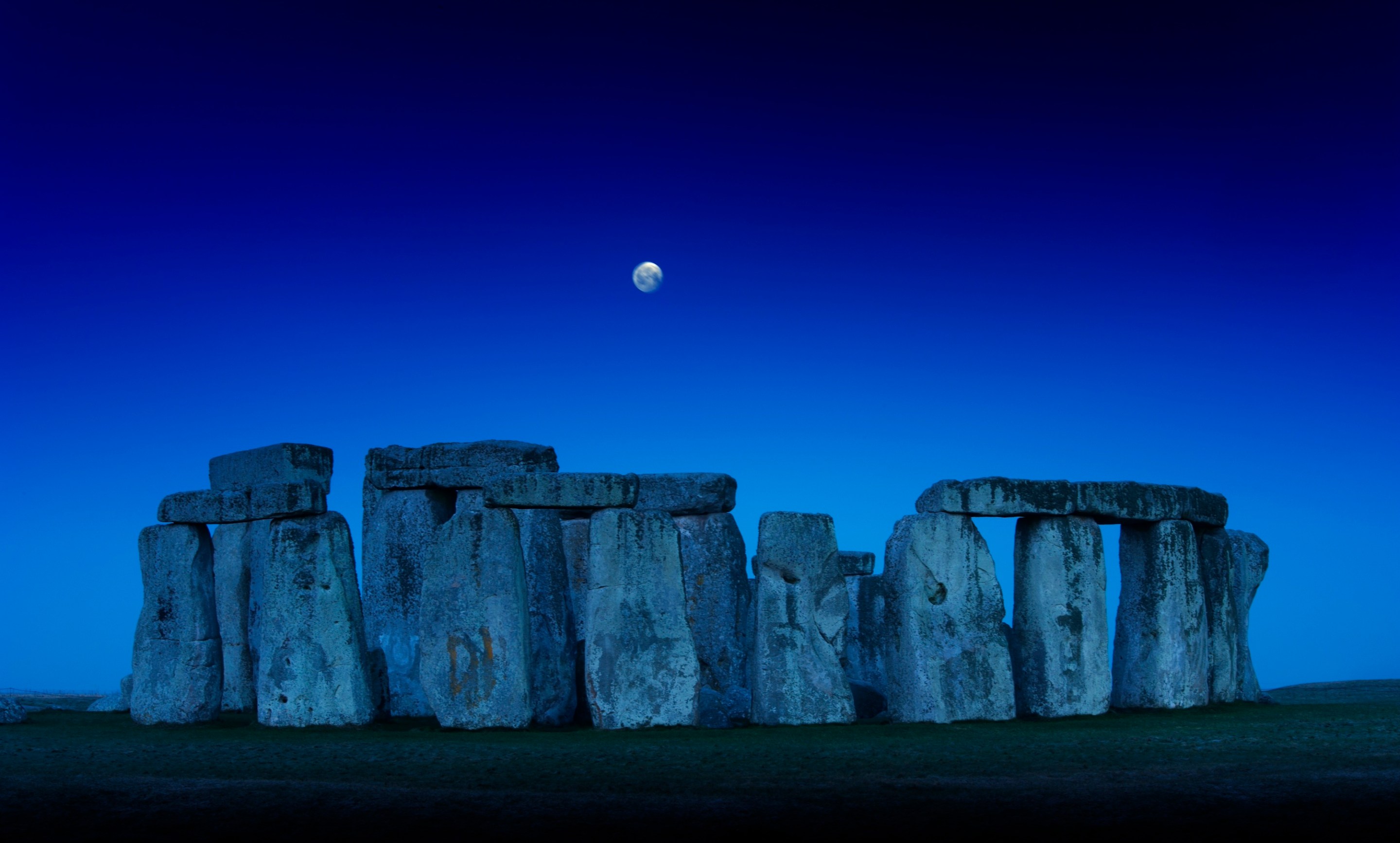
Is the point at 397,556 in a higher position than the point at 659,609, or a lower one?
higher

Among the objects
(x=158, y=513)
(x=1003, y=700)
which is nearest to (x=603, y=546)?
(x=1003, y=700)

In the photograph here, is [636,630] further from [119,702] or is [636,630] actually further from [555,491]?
[119,702]

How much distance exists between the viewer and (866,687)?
1348 centimetres

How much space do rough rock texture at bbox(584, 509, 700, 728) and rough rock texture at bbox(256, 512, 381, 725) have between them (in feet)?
7.71

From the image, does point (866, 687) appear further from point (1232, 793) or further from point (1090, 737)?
point (1232, 793)

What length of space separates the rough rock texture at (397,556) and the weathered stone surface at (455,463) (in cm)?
20

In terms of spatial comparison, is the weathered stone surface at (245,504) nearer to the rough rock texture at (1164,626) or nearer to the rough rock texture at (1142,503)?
the rough rock texture at (1142,503)

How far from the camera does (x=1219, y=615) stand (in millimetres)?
14219

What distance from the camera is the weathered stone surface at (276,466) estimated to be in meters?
15.2

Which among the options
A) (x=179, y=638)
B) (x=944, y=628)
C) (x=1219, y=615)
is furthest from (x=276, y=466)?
(x=1219, y=615)

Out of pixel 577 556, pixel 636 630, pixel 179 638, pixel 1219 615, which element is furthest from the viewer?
pixel 577 556

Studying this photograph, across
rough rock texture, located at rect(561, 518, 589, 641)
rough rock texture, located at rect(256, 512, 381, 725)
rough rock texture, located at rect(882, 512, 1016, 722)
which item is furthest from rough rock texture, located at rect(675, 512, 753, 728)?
rough rock texture, located at rect(256, 512, 381, 725)

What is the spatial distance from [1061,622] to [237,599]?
9391 millimetres

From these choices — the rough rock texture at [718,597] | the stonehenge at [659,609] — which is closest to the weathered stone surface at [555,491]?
the stonehenge at [659,609]
